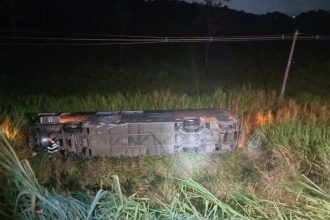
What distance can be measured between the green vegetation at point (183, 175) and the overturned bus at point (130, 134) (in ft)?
0.62

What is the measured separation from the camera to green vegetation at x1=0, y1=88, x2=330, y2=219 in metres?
2.64

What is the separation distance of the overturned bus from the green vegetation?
188 millimetres

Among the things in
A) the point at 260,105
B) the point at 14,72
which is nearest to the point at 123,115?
the point at 260,105

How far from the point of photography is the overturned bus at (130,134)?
21.1 feet

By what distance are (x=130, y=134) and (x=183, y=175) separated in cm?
124

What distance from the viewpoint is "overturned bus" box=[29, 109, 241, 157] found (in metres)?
6.42

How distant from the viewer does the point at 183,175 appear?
218 inches

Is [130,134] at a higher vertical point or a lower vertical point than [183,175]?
higher

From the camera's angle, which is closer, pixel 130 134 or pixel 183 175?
pixel 183 175

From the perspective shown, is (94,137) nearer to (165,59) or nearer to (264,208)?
(264,208)

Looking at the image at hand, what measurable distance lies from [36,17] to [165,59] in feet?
41.6

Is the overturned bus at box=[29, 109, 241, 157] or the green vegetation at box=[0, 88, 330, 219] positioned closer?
the green vegetation at box=[0, 88, 330, 219]

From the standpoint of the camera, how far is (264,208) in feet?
9.64

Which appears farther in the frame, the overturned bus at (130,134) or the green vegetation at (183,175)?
the overturned bus at (130,134)
